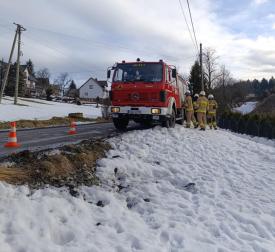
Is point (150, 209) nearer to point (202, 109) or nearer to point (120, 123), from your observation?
point (120, 123)

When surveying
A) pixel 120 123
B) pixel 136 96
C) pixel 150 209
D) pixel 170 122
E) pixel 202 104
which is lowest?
pixel 150 209

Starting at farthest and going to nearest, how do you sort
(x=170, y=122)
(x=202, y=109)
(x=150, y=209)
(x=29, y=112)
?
1. (x=29, y=112)
2. (x=202, y=109)
3. (x=170, y=122)
4. (x=150, y=209)

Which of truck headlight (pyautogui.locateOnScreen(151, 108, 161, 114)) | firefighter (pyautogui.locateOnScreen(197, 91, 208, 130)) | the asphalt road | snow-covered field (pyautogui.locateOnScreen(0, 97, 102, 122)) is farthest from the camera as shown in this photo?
snow-covered field (pyautogui.locateOnScreen(0, 97, 102, 122))

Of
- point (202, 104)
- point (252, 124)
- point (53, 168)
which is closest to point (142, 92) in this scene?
point (202, 104)

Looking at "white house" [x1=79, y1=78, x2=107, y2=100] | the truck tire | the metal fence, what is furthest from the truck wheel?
"white house" [x1=79, y1=78, x2=107, y2=100]

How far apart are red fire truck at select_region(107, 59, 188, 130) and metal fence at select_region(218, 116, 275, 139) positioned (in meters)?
23.0

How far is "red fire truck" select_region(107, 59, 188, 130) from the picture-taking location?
15094 millimetres

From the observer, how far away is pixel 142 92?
15133mm

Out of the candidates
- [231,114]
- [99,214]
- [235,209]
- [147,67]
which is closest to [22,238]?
[99,214]

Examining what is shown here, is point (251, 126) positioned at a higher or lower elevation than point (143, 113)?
lower

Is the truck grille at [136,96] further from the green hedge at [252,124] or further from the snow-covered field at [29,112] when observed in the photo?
the green hedge at [252,124]

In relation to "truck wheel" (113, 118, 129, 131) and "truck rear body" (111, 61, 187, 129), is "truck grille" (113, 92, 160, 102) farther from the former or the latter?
"truck wheel" (113, 118, 129, 131)

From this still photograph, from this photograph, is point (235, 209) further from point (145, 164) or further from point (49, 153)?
point (49, 153)

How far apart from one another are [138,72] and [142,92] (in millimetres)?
896
